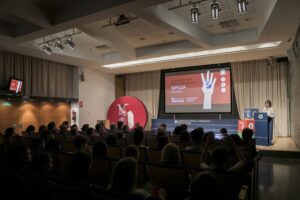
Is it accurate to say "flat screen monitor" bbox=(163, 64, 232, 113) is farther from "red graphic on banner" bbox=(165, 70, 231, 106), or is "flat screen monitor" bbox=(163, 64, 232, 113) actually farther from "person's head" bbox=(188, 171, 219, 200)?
"person's head" bbox=(188, 171, 219, 200)

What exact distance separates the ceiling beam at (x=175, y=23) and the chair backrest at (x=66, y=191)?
4.06 m

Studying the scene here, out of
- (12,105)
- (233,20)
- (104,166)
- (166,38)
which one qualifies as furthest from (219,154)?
(12,105)

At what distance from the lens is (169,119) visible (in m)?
11.6

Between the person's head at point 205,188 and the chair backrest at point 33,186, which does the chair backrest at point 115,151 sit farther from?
the person's head at point 205,188

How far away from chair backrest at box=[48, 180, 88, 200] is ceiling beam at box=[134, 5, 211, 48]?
4.06 meters

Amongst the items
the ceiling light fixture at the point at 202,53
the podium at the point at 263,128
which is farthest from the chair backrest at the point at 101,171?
the ceiling light fixture at the point at 202,53

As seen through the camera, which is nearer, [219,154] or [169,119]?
[219,154]

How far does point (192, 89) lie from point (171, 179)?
9.12 meters

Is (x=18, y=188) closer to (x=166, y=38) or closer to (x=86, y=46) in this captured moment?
(x=166, y=38)

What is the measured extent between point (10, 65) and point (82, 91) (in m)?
3.21

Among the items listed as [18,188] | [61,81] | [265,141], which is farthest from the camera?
[61,81]

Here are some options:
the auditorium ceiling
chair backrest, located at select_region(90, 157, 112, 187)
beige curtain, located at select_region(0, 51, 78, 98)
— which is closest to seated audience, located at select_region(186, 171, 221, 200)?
chair backrest, located at select_region(90, 157, 112, 187)

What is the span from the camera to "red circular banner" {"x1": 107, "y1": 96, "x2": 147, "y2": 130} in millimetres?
11117

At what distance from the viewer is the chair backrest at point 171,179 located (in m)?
2.41
